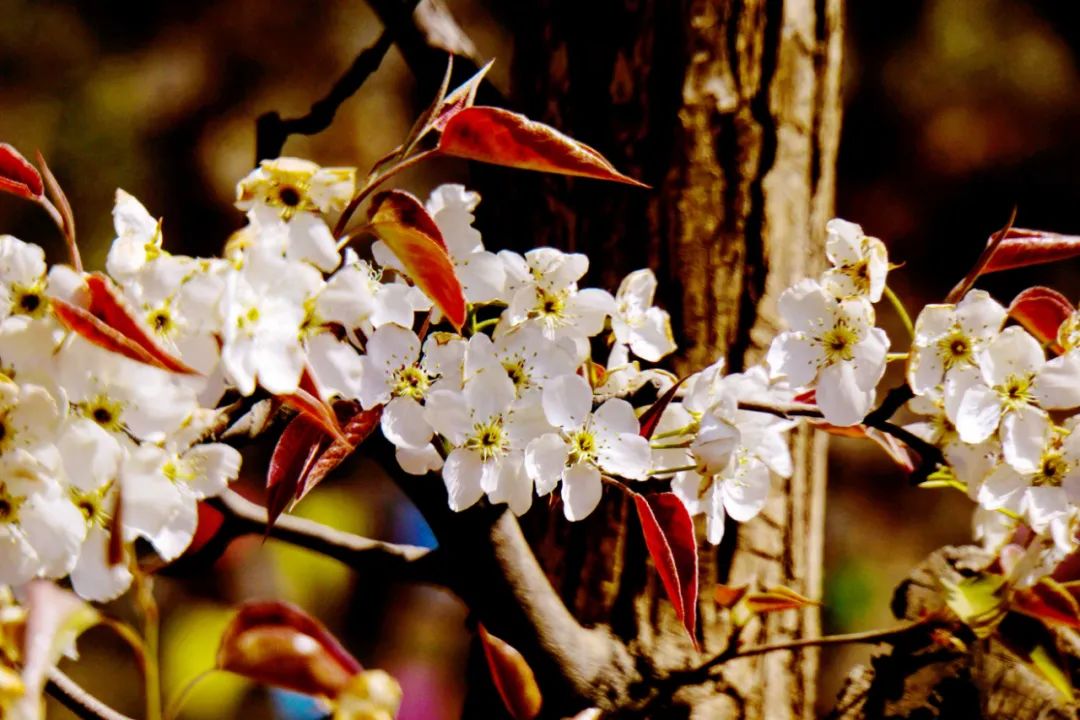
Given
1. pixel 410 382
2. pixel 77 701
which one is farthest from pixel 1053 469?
pixel 77 701

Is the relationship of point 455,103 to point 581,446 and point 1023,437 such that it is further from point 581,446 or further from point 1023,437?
point 1023,437

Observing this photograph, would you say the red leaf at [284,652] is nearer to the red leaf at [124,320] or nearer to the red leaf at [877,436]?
the red leaf at [124,320]

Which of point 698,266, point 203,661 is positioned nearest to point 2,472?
point 698,266

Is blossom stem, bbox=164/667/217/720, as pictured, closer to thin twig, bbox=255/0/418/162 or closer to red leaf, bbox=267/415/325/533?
red leaf, bbox=267/415/325/533

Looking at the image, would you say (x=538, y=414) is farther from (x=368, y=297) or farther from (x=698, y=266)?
(x=698, y=266)

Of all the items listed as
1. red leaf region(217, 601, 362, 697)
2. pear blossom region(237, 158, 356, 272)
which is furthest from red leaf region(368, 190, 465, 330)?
red leaf region(217, 601, 362, 697)

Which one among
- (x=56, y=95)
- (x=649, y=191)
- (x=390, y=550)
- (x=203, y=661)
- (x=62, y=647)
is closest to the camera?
(x=62, y=647)
